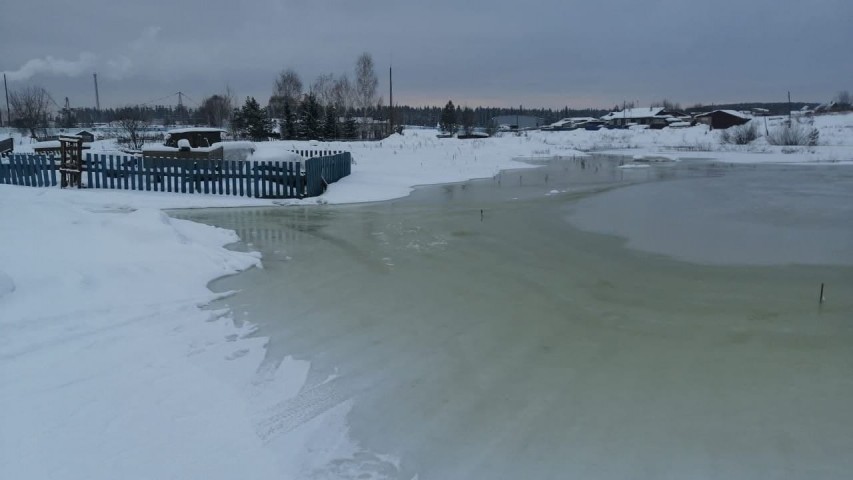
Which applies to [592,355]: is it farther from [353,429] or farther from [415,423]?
[353,429]

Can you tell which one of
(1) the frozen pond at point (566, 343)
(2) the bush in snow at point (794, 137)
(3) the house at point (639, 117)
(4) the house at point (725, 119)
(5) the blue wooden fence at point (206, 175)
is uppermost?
(3) the house at point (639, 117)

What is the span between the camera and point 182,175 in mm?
18547

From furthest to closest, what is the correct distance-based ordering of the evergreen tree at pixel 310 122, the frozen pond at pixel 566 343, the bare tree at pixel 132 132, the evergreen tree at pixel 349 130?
the evergreen tree at pixel 349 130 → the evergreen tree at pixel 310 122 → the bare tree at pixel 132 132 → the frozen pond at pixel 566 343

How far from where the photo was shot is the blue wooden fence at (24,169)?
18422mm

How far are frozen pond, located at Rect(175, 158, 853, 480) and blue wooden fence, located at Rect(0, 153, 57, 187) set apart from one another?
346 inches

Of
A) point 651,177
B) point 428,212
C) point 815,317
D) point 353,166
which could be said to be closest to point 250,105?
point 353,166

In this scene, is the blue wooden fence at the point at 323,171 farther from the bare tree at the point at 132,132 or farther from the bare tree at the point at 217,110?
the bare tree at the point at 217,110

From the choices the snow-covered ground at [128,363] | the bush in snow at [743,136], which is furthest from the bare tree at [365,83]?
the snow-covered ground at [128,363]

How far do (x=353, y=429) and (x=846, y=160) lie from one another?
42.3 metres

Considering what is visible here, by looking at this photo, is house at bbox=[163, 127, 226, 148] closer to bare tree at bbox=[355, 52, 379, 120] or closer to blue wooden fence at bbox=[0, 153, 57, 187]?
blue wooden fence at bbox=[0, 153, 57, 187]

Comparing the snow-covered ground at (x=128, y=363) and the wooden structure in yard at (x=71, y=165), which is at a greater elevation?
the wooden structure in yard at (x=71, y=165)

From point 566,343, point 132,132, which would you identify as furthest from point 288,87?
point 566,343

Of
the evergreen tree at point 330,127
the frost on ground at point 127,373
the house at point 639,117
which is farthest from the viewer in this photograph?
the house at point 639,117

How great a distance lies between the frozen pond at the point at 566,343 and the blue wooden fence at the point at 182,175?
15.3ft
